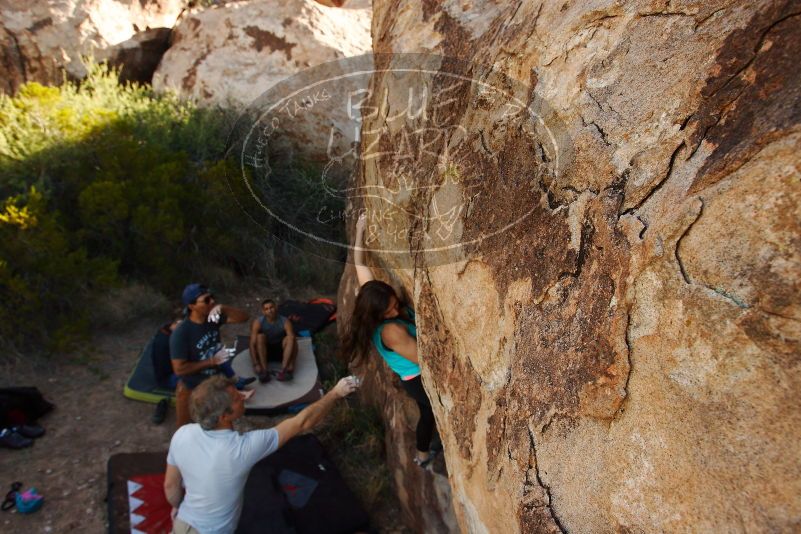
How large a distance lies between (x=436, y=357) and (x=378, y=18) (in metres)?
2.26

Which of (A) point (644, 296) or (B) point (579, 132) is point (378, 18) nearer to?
(B) point (579, 132)

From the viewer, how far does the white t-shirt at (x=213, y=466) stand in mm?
2387

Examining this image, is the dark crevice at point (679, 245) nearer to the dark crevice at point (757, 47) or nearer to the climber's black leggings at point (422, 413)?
the dark crevice at point (757, 47)

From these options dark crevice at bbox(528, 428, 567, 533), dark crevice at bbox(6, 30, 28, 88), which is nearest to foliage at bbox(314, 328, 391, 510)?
dark crevice at bbox(528, 428, 567, 533)

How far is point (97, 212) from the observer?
541cm

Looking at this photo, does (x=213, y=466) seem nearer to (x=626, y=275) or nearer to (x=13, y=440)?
(x=626, y=275)

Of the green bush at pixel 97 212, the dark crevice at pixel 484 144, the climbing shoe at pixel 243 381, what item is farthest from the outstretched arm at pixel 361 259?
the green bush at pixel 97 212

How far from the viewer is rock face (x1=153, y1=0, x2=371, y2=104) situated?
668cm

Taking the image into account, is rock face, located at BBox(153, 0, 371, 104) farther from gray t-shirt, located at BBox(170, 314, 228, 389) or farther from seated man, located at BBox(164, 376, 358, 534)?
seated man, located at BBox(164, 376, 358, 534)

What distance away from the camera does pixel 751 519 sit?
970 millimetres

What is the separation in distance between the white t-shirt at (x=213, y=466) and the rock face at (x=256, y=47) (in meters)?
5.06

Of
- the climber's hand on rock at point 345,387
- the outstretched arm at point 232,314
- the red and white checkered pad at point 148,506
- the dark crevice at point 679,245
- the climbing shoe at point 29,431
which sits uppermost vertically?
the dark crevice at point 679,245

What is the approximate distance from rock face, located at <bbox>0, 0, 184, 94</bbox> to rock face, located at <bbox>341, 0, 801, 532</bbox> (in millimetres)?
6870

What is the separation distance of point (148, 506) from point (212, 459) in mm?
1236
